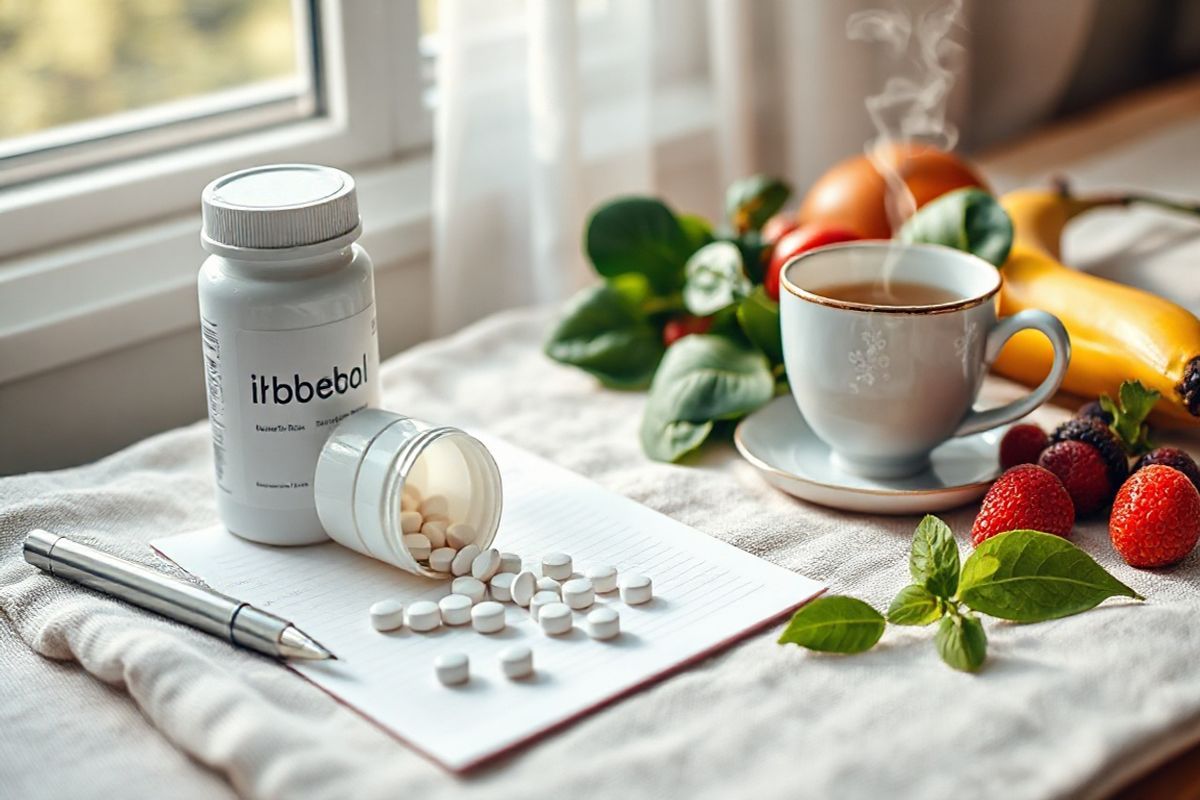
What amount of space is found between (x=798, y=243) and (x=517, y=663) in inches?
18.6

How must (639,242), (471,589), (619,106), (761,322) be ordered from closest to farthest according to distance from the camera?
(471,589) → (761,322) → (639,242) → (619,106)

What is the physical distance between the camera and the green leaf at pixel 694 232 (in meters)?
1.09

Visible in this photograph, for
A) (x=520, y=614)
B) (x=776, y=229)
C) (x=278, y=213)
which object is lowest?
(x=520, y=614)

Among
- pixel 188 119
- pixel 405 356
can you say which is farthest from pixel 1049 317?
pixel 188 119

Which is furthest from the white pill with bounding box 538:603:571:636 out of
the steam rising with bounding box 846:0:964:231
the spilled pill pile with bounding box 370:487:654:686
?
the steam rising with bounding box 846:0:964:231

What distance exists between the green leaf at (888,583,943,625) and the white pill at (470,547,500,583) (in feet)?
0.73

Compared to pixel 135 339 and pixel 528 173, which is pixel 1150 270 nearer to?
pixel 528 173

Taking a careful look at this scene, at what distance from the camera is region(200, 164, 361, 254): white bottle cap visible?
0.73 meters

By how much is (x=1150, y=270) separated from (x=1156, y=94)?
0.70m

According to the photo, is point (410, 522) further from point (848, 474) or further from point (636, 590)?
point (848, 474)

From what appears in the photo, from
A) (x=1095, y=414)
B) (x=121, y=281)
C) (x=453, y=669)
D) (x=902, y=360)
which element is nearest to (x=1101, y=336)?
(x=1095, y=414)

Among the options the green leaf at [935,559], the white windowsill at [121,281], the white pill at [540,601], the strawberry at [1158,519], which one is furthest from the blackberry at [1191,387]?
the white windowsill at [121,281]

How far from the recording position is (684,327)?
3.46 ft

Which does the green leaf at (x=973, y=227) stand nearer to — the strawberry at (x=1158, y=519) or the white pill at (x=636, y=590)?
the strawberry at (x=1158, y=519)
